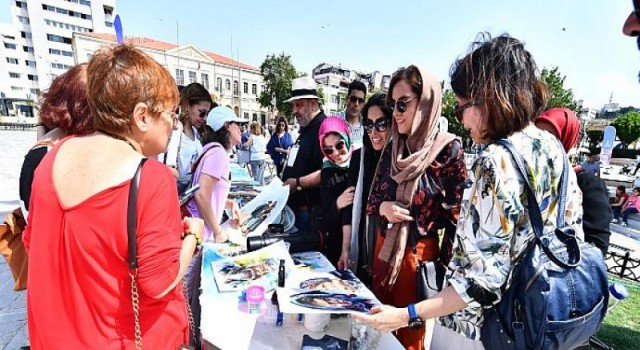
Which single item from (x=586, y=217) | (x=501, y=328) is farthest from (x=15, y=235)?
(x=586, y=217)

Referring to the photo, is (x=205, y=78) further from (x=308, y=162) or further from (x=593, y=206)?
(x=593, y=206)

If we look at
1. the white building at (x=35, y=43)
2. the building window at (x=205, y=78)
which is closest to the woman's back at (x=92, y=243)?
the building window at (x=205, y=78)

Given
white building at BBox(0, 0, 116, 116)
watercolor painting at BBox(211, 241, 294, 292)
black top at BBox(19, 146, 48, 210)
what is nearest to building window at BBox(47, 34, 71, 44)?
white building at BBox(0, 0, 116, 116)

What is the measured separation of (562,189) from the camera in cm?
104

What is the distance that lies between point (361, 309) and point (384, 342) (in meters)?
0.17

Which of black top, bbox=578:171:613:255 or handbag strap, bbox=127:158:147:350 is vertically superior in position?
handbag strap, bbox=127:158:147:350

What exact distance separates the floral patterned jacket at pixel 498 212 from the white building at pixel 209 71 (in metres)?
40.2

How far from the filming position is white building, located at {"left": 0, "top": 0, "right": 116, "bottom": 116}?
163ft

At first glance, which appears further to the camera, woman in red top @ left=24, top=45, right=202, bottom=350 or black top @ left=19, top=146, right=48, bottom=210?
black top @ left=19, top=146, right=48, bottom=210

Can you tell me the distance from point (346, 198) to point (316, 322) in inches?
37.2

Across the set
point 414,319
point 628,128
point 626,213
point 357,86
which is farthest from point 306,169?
point 628,128

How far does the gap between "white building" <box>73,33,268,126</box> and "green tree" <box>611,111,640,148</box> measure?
138 ft

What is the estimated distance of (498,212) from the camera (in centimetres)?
97

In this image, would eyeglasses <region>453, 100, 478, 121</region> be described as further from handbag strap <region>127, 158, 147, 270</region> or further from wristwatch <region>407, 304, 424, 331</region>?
handbag strap <region>127, 158, 147, 270</region>
